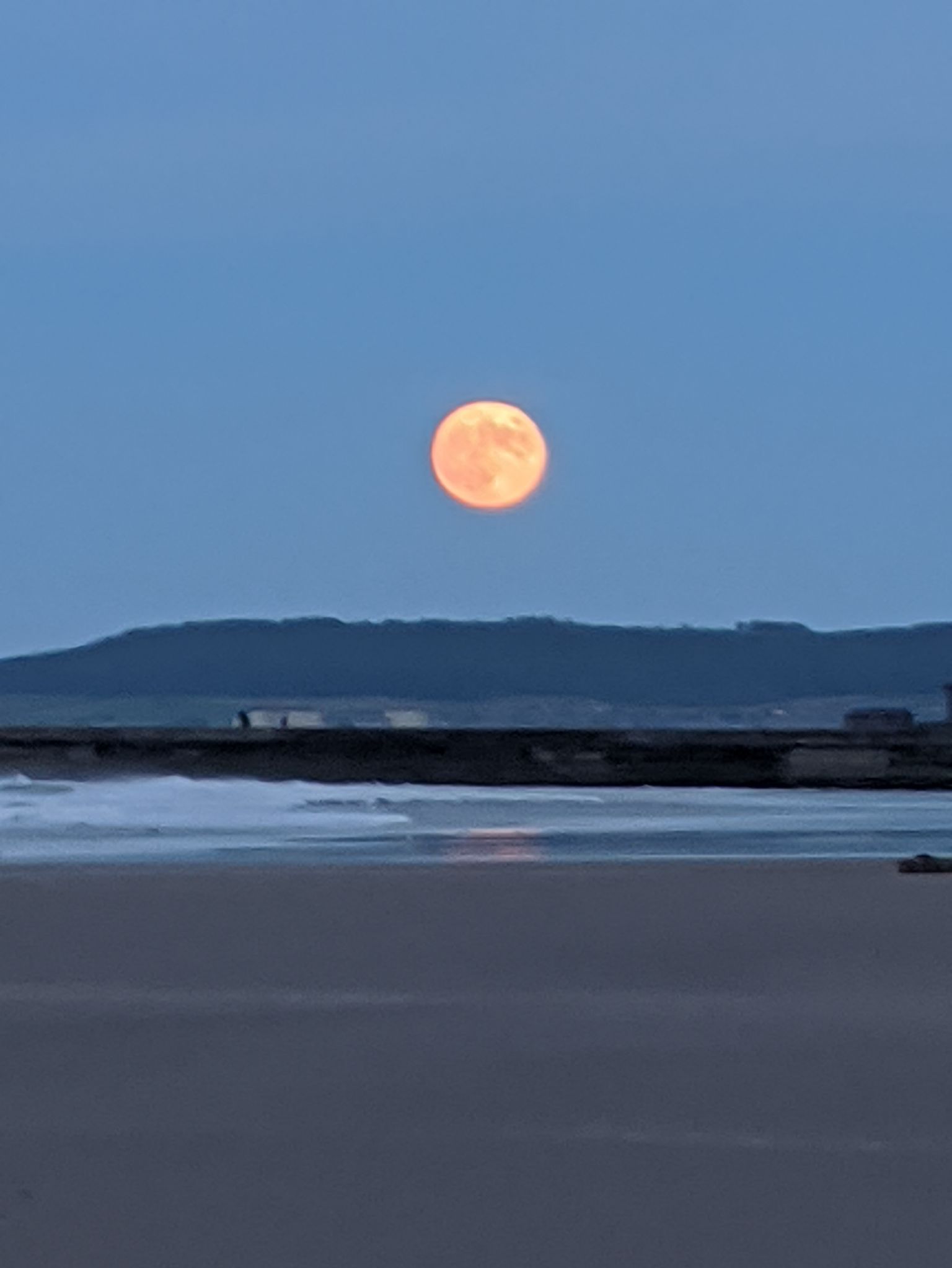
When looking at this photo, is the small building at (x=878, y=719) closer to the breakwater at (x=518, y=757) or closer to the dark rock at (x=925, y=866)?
the breakwater at (x=518, y=757)

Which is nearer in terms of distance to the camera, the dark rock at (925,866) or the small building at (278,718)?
the dark rock at (925,866)

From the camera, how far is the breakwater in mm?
46812

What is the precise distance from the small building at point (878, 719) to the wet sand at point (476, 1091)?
41.5 meters

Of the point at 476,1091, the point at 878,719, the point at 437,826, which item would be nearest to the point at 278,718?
the point at 878,719

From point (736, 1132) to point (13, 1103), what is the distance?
202 centimetres

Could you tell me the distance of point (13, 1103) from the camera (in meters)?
7.14

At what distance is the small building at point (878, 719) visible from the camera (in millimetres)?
54656

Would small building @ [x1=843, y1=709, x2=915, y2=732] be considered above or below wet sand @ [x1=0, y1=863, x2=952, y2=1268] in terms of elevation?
above

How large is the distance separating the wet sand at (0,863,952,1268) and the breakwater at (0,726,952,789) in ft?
109

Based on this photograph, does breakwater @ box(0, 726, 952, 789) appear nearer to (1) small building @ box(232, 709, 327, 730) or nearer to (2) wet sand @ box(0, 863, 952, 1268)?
(1) small building @ box(232, 709, 327, 730)

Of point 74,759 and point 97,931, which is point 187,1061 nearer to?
point 97,931

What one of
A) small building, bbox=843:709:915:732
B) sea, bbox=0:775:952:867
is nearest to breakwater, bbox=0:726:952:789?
small building, bbox=843:709:915:732

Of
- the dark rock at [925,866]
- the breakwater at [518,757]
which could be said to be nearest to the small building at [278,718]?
the breakwater at [518,757]

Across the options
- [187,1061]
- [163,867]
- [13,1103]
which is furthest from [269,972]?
[163,867]
